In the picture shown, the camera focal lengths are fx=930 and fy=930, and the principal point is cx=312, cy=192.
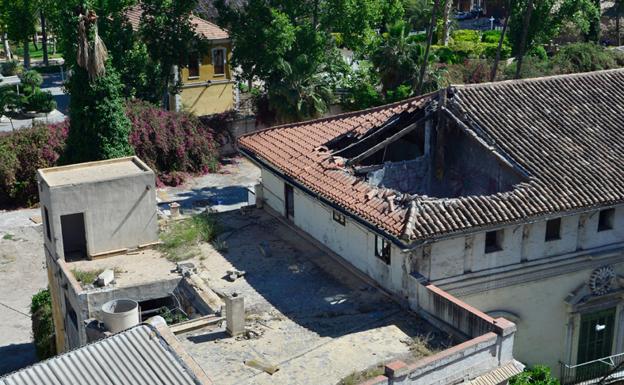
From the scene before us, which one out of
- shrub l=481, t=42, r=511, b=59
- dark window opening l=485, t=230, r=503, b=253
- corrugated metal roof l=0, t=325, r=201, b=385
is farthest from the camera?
shrub l=481, t=42, r=511, b=59

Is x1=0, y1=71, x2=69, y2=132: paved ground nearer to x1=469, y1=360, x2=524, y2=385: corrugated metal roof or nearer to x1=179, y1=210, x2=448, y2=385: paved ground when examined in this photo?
x1=179, y1=210, x2=448, y2=385: paved ground

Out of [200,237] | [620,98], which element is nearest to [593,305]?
[620,98]

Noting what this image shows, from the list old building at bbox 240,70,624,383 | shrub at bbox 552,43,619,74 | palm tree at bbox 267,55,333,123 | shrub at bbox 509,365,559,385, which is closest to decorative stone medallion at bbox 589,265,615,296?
old building at bbox 240,70,624,383

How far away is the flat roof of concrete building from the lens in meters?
28.3

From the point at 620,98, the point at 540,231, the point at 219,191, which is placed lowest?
the point at 219,191

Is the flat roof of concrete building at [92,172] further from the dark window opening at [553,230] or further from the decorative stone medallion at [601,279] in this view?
the decorative stone medallion at [601,279]

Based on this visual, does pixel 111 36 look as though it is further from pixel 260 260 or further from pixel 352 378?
pixel 352 378

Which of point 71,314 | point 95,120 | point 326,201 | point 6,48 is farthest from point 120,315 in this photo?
point 6,48

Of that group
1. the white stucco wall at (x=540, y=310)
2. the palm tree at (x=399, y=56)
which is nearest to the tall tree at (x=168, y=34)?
the palm tree at (x=399, y=56)

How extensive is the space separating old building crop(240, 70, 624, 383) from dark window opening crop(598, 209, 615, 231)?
37mm

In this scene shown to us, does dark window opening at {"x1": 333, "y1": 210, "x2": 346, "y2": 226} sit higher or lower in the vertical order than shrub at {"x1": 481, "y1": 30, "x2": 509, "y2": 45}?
higher

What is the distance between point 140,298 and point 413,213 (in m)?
8.03

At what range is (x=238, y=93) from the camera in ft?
203

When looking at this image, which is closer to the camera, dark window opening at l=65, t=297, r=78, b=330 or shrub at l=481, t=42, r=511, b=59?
dark window opening at l=65, t=297, r=78, b=330
